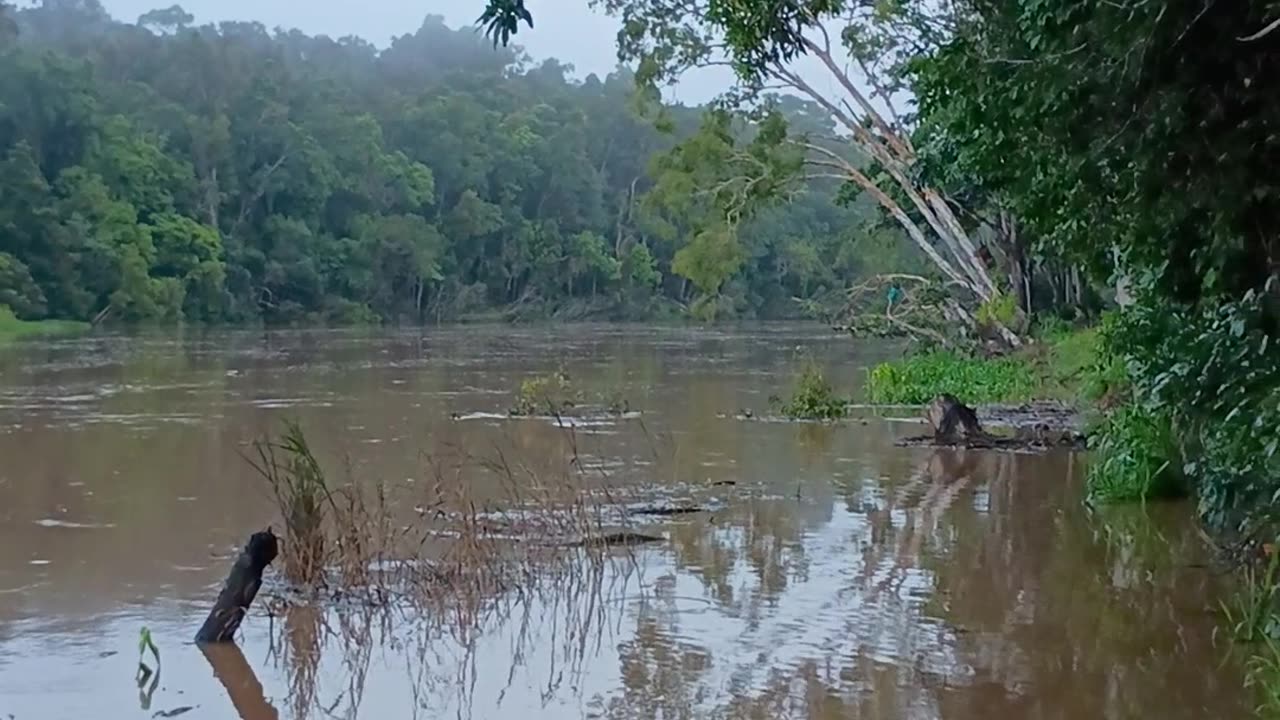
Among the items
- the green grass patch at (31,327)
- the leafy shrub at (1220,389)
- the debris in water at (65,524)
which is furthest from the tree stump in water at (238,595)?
the green grass patch at (31,327)

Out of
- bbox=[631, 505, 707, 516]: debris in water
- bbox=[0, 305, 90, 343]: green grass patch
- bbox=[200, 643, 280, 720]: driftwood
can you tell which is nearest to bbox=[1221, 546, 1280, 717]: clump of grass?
bbox=[200, 643, 280, 720]: driftwood

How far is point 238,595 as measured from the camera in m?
6.66

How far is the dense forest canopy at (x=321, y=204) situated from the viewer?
5162cm

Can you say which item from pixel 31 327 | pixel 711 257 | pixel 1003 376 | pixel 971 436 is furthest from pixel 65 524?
pixel 31 327

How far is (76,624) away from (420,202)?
59.5m

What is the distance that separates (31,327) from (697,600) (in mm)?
42792

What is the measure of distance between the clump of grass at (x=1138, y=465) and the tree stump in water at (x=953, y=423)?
3682 millimetres

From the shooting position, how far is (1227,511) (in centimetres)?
683

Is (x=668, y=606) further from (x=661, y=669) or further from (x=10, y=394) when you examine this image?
(x=10, y=394)

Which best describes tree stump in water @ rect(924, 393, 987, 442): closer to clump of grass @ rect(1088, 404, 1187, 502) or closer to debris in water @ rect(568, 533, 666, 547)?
clump of grass @ rect(1088, 404, 1187, 502)

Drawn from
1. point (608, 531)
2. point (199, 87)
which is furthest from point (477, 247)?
point (608, 531)

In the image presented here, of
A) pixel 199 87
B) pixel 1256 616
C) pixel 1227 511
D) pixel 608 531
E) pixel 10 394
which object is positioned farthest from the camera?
pixel 199 87

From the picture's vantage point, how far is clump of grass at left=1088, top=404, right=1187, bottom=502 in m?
9.64

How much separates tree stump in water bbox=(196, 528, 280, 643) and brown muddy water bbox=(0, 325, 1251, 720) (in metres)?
0.13
